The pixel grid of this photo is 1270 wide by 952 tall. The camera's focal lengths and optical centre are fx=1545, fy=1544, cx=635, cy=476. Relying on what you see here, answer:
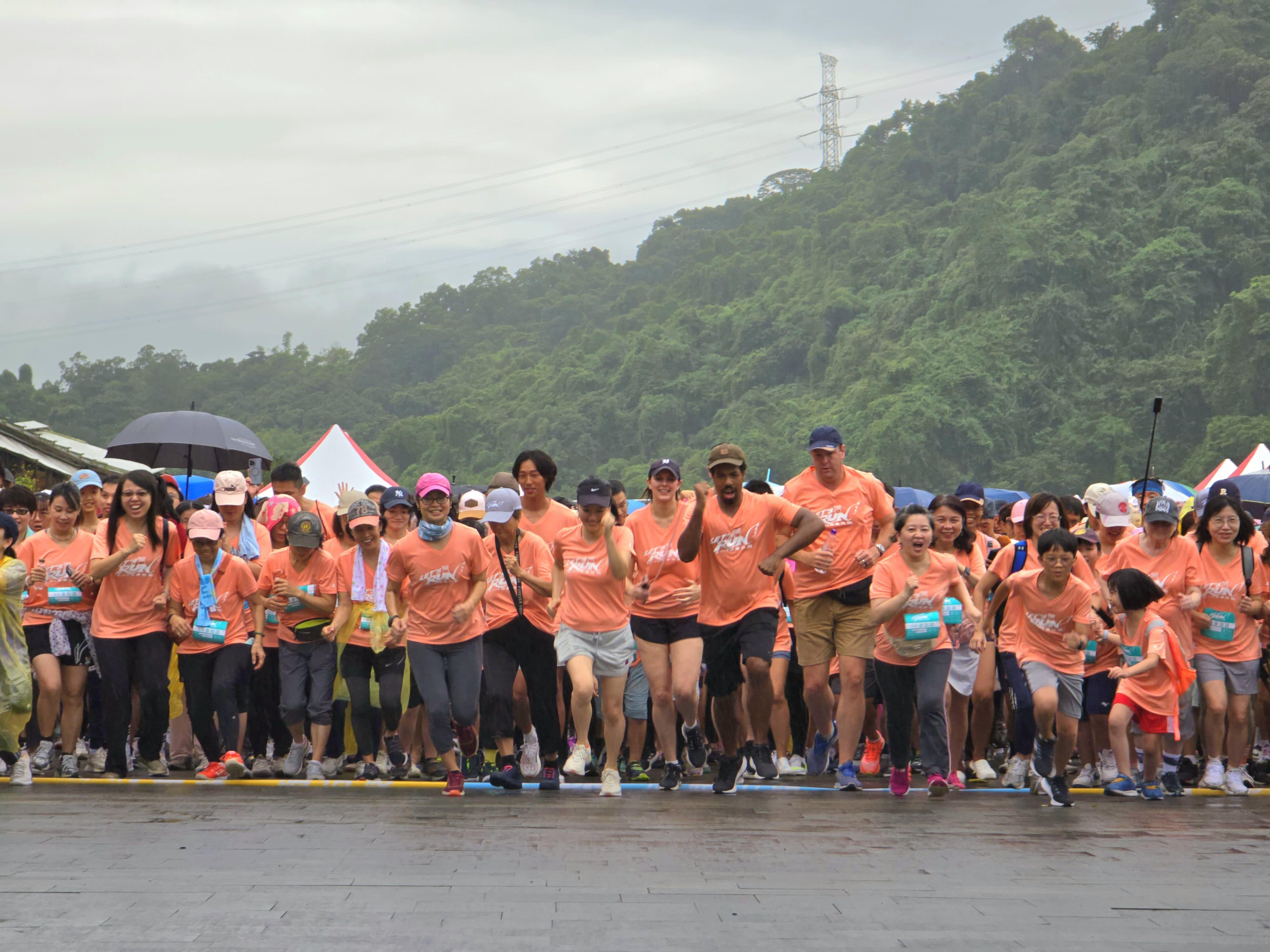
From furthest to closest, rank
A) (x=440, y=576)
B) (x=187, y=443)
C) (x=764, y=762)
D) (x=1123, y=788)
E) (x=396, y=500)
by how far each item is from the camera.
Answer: (x=187, y=443), (x=396, y=500), (x=764, y=762), (x=1123, y=788), (x=440, y=576)

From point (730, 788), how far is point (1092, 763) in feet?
8.67

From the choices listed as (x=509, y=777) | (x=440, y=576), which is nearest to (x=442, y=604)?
(x=440, y=576)

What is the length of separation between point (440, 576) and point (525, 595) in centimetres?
75

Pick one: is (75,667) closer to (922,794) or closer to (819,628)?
(819,628)

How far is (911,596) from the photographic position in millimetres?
9305

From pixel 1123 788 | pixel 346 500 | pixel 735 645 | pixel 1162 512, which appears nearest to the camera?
pixel 735 645

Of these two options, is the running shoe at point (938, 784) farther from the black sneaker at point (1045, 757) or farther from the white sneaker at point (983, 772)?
the white sneaker at point (983, 772)

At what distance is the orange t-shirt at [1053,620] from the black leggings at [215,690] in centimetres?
513

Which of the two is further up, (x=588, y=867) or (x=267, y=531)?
(x=267, y=531)

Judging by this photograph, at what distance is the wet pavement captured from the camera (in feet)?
18.6

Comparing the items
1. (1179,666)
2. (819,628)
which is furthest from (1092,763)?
(819,628)

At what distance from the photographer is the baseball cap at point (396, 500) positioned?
10430mm

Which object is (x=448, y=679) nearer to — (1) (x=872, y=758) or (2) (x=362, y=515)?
(2) (x=362, y=515)

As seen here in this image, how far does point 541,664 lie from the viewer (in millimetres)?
10156
